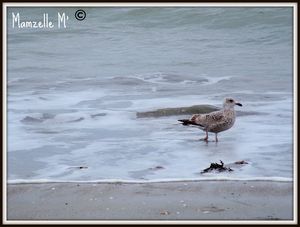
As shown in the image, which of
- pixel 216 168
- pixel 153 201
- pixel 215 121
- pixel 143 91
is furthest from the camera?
pixel 143 91

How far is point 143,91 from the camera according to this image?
9250 mm

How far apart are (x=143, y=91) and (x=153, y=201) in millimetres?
4385

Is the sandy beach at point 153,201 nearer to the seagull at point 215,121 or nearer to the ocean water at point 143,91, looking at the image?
the ocean water at point 143,91

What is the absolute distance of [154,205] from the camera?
4.91 metres

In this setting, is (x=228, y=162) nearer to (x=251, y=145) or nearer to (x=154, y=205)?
(x=251, y=145)

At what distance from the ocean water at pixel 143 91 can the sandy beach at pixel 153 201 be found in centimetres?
25

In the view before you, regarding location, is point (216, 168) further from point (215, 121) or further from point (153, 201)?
point (215, 121)

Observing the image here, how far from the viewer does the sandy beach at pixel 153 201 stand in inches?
188

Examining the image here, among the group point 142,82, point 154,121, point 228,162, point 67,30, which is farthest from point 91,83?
point 228,162

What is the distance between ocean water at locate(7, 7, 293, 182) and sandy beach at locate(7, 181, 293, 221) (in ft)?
0.83

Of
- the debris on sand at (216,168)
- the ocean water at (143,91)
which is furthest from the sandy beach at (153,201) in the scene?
the debris on sand at (216,168)

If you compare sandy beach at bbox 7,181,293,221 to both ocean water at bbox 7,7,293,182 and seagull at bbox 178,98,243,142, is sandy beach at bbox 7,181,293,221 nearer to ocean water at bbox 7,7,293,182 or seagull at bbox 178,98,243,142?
ocean water at bbox 7,7,293,182

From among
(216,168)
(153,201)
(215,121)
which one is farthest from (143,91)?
(153,201)

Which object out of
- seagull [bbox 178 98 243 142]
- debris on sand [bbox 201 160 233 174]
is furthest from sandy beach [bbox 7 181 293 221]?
seagull [bbox 178 98 243 142]
